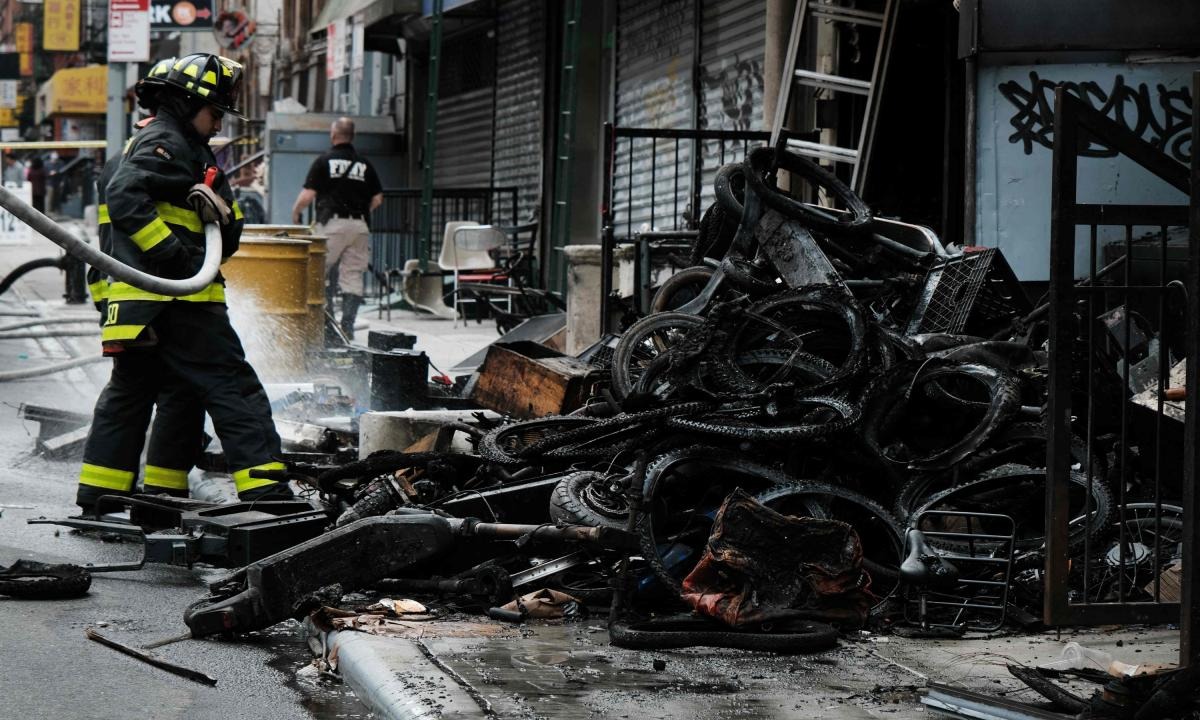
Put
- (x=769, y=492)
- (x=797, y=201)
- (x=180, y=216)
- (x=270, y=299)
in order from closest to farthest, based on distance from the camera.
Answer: (x=769, y=492) < (x=180, y=216) < (x=797, y=201) < (x=270, y=299)

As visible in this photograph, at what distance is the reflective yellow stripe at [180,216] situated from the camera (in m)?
7.15

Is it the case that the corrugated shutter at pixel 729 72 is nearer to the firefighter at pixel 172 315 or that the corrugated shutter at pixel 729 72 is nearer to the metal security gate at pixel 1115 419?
the metal security gate at pixel 1115 419

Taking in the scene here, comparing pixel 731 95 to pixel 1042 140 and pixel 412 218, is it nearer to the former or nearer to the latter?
pixel 1042 140

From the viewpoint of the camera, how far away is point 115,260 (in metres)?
6.19

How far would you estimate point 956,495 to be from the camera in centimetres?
572

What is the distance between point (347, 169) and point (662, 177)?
2.97 metres

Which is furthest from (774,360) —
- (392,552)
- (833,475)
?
(392,552)

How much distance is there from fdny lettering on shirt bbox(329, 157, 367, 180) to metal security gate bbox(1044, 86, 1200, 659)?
362 inches

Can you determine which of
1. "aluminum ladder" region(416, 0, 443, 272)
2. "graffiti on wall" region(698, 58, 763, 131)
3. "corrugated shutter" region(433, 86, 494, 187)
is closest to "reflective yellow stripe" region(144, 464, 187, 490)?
"graffiti on wall" region(698, 58, 763, 131)

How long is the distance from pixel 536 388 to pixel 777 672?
3768 millimetres

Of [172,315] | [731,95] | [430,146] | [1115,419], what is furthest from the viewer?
[430,146]

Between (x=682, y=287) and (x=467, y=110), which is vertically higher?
(x=467, y=110)

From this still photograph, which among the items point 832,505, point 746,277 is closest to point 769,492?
point 832,505

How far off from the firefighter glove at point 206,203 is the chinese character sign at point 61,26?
54422 mm
